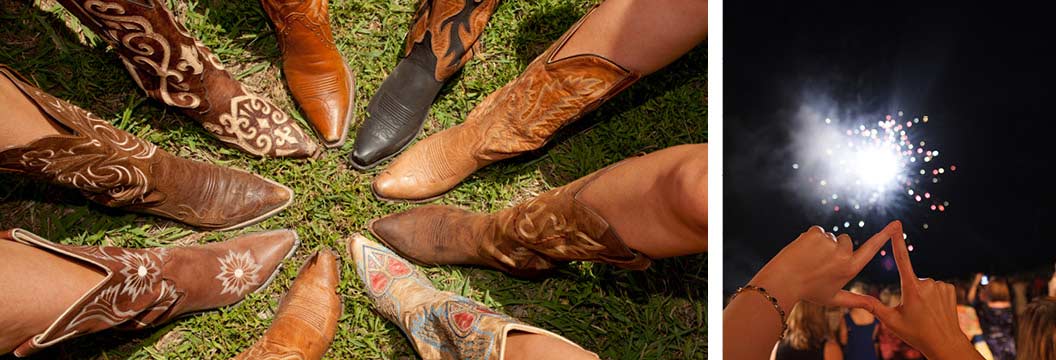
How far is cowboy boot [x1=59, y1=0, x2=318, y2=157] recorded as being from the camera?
133 centimetres

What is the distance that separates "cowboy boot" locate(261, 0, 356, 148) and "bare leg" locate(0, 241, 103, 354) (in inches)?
32.7

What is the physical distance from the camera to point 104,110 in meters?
1.93

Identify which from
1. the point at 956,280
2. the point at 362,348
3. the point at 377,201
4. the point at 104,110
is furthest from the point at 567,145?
the point at 104,110

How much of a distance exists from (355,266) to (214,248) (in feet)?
1.42

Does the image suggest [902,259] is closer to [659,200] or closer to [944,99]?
[944,99]

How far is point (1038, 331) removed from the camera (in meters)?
0.61

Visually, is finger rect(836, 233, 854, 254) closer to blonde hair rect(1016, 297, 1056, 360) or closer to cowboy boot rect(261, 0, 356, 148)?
blonde hair rect(1016, 297, 1056, 360)

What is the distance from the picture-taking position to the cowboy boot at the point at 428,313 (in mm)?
1310

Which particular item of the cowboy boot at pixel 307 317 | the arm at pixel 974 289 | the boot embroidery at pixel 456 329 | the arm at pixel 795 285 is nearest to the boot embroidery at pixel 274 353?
the cowboy boot at pixel 307 317

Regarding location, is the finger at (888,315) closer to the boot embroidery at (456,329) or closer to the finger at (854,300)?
the finger at (854,300)

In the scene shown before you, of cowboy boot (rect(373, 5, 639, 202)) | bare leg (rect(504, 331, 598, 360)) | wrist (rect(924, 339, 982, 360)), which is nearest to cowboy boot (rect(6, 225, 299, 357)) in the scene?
cowboy boot (rect(373, 5, 639, 202))

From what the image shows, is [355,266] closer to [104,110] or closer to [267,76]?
[267,76]

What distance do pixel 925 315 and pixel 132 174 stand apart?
1.76 metres

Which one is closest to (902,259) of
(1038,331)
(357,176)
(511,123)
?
(1038,331)
